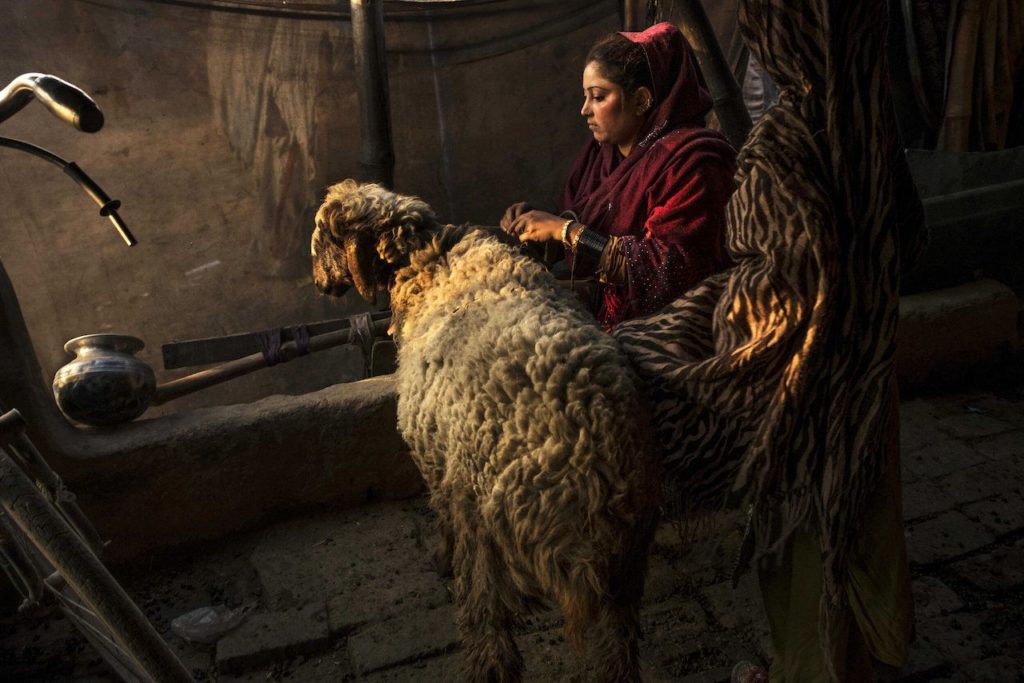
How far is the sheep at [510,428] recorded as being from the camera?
176 centimetres

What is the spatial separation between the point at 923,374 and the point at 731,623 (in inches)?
88.9

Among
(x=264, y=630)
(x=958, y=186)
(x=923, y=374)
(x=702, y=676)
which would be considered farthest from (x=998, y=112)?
(x=264, y=630)

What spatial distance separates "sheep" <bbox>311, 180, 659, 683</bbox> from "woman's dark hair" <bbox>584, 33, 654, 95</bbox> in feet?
1.98

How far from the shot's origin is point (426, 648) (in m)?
2.63

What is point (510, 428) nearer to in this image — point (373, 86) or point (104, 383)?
point (104, 383)

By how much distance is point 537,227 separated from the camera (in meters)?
2.36

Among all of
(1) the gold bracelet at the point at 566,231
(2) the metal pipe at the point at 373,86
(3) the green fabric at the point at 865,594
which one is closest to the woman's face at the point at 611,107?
(1) the gold bracelet at the point at 566,231

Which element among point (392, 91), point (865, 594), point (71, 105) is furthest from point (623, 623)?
point (392, 91)

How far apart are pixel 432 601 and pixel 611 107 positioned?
6.52 ft

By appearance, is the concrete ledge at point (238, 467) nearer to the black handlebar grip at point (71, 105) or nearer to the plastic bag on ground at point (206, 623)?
the plastic bag on ground at point (206, 623)

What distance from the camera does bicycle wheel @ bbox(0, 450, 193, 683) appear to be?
4.45 ft

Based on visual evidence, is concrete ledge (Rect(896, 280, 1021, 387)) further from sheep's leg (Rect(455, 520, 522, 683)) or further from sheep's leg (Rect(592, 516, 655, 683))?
sheep's leg (Rect(455, 520, 522, 683))

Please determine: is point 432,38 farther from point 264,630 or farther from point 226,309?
point 264,630

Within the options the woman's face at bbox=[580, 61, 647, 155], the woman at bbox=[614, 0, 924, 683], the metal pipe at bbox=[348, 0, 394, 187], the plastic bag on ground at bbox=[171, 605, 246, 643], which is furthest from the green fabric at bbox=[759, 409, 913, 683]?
the metal pipe at bbox=[348, 0, 394, 187]
